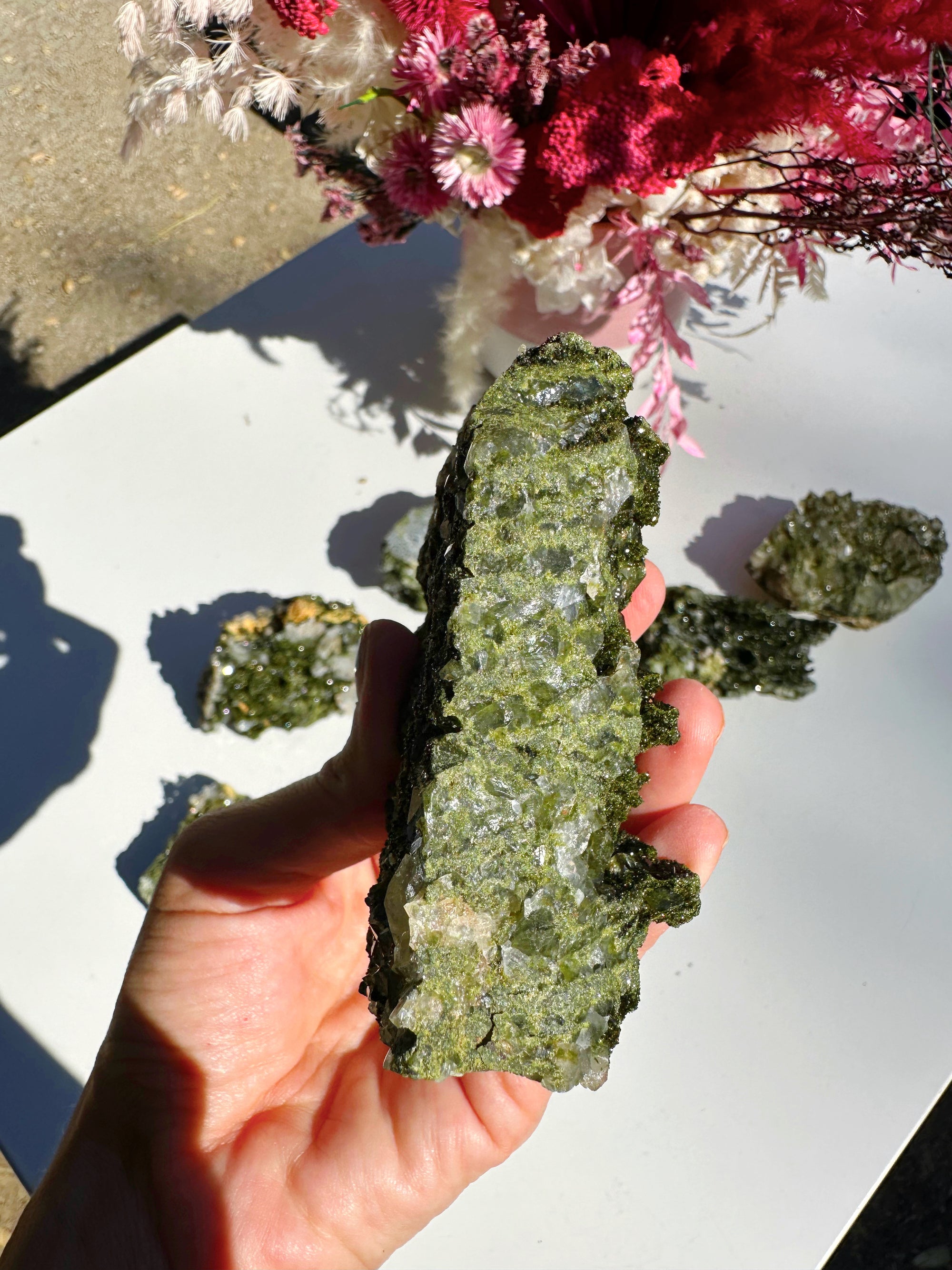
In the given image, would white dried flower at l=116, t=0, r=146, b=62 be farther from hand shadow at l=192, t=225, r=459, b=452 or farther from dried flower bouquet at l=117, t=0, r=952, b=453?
hand shadow at l=192, t=225, r=459, b=452

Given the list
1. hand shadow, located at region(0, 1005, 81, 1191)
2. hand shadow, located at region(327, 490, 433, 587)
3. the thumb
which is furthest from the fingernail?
hand shadow, located at region(0, 1005, 81, 1191)

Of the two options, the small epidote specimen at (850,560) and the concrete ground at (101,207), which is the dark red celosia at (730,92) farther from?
the concrete ground at (101,207)

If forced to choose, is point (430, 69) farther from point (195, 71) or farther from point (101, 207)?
point (101, 207)

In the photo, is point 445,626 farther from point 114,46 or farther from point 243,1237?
point 114,46

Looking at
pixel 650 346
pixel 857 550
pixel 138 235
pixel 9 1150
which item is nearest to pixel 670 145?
pixel 650 346

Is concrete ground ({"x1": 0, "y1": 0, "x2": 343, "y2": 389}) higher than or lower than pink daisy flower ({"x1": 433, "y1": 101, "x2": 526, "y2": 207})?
lower

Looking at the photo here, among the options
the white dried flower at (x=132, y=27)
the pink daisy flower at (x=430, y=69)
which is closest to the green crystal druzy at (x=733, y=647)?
the pink daisy flower at (x=430, y=69)
